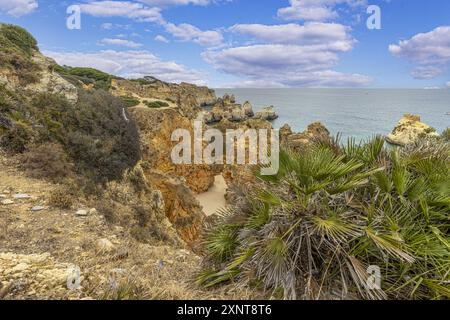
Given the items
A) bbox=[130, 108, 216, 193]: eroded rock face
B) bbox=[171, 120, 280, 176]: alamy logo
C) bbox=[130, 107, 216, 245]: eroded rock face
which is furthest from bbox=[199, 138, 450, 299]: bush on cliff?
bbox=[171, 120, 280, 176]: alamy logo

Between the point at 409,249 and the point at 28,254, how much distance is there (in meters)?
5.12

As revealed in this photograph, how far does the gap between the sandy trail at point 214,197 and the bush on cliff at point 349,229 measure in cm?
1832

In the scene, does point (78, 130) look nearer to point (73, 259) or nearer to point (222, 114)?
point (73, 259)

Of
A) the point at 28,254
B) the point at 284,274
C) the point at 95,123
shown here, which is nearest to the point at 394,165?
the point at 284,274

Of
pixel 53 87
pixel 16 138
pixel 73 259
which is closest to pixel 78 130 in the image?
pixel 16 138

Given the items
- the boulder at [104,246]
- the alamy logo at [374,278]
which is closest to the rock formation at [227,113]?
the boulder at [104,246]

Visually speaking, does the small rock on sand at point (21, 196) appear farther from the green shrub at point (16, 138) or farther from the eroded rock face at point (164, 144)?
the eroded rock face at point (164, 144)

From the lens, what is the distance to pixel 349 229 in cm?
307


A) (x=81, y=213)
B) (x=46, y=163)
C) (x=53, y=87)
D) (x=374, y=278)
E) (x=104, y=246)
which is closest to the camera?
(x=374, y=278)

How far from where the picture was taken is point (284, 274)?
3100mm

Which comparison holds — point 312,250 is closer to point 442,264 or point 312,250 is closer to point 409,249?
point 409,249

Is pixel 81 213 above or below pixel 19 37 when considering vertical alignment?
below

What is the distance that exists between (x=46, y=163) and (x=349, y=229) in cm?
775

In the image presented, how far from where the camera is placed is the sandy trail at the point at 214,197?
73.7 feet
